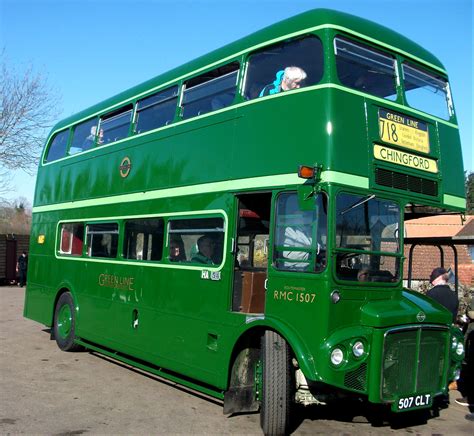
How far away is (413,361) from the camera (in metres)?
5.41

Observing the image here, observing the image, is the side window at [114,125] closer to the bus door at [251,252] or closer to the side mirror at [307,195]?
the bus door at [251,252]

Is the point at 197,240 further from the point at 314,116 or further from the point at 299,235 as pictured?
the point at 314,116

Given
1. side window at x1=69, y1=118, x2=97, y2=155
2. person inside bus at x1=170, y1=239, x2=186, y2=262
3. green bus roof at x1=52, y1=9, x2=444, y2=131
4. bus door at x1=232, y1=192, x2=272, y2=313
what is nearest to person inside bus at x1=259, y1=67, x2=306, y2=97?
green bus roof at x1=52, y1=9, x2=444, y2=131

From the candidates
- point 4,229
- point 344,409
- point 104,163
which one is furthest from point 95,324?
point 4,229

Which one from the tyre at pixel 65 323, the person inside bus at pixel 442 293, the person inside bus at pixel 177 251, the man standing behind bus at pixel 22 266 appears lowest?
the tyre at pixel 65 323

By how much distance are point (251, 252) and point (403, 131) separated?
2179 millimetres

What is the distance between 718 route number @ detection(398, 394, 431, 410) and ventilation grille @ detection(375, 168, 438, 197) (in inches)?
83.7

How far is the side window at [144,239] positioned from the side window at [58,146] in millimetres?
3424

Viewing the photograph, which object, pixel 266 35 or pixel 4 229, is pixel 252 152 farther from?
pixel 4 229

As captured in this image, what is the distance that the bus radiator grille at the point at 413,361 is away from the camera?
5.22 m

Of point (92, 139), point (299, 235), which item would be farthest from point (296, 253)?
point (92, 139)

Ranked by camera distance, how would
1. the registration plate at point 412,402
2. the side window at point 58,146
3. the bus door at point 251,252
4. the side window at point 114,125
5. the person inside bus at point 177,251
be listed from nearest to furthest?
the registration plate at point 412,402
the bus door at point 251,252
the person inside bus at point 177,251
the side window at point 114,125
the side window at point 58,146

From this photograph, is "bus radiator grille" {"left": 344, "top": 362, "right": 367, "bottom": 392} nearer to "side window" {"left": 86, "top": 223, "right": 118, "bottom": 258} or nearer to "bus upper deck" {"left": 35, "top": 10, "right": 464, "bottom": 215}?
"bus upper deck" {"left": 35, "top": 10, "right": 464, "bottom": 215}

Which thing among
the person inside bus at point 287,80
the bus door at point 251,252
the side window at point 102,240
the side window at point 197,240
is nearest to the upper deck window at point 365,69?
the person inside bus at point 287,80
